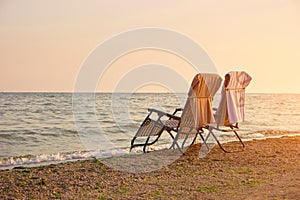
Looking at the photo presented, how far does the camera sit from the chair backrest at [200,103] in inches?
264

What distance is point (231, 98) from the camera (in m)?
7.12

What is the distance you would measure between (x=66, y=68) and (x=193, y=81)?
1006 cm

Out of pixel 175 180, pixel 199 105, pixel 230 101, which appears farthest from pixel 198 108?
pixel 175 180

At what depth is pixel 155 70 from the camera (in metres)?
9.09

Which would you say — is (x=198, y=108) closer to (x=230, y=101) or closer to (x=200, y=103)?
(x=200, y=103)

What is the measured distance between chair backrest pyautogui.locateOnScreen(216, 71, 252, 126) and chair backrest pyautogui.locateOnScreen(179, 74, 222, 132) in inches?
6.2

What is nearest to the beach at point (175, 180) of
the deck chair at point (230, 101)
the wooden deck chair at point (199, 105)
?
the wooden deck chair at point (199, 105)

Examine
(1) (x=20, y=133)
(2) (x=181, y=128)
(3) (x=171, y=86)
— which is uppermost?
(3) (x=171, y=86)

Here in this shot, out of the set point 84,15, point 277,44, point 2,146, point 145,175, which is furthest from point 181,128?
point 277,44

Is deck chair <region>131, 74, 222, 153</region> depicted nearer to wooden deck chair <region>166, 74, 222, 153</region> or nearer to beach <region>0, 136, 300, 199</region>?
wooden deck chair <region>166, 74, 222, 153</region>

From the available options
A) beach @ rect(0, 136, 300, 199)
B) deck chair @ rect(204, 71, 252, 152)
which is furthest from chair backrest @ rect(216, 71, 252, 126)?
beach @ rect(0, 136, 300, 199)

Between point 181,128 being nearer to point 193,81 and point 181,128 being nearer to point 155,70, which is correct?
point 193,81

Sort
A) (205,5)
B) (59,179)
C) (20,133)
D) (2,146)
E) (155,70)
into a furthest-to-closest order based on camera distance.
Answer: (20,133) → (205,5) → (2,146) → (155,70) → (59,179)

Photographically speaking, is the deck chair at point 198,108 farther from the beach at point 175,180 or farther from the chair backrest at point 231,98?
the beach at point 175,180
